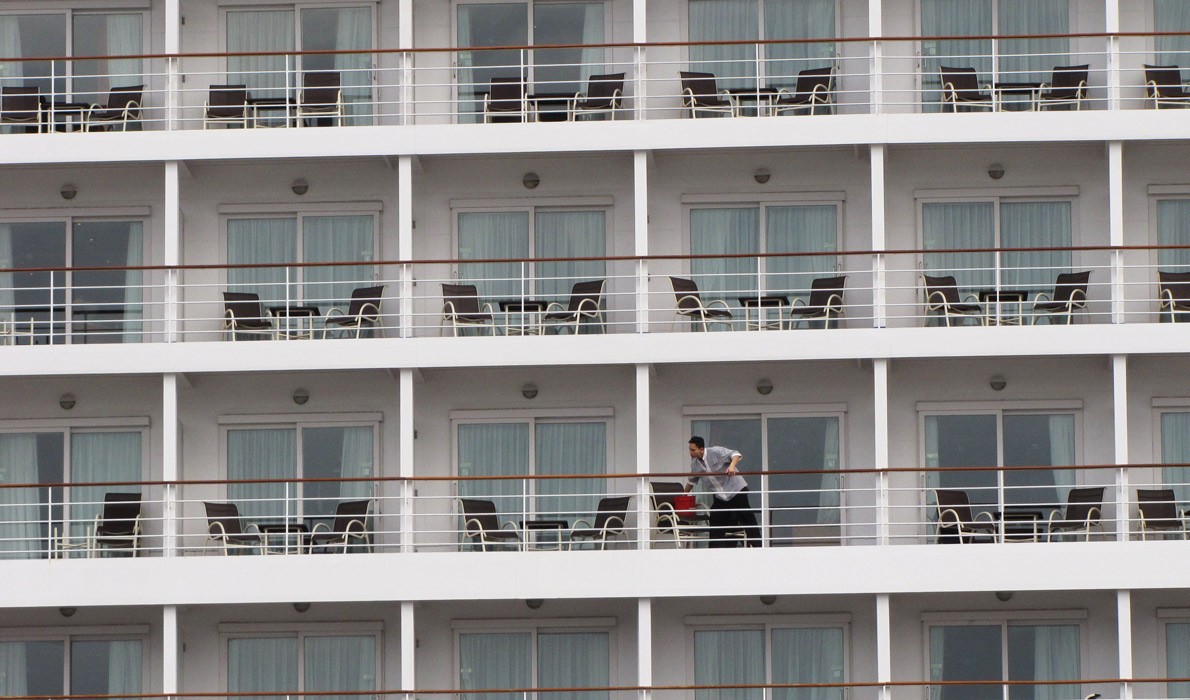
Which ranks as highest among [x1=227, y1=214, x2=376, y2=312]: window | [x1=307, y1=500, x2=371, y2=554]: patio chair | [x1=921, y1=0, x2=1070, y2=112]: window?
[x1=921, y1=0, x2=1070, y2=112]: window

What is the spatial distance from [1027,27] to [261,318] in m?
10.2

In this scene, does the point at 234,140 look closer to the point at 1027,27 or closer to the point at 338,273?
the point at 338,273

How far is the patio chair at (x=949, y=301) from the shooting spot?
977 inches

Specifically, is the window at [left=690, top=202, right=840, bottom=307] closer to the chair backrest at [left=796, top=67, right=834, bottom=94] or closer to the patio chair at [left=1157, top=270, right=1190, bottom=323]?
the chair backrest at [left=796, top=67, right=834, bottom=94]

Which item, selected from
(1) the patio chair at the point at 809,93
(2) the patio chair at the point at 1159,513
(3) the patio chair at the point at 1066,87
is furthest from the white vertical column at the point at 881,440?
(3) the patio chair at the point at 1066,87

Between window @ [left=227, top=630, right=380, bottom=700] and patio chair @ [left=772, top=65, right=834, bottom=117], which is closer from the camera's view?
window @ [left=227, top=630, right=380, bottom=700]

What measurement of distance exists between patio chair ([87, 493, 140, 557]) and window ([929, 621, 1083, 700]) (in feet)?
31.1

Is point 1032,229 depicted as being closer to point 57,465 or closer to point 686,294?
point 686,294

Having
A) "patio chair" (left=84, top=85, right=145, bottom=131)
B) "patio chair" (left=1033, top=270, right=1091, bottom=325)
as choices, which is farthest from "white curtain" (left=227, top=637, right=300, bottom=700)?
"patio chair" (left=1033, top=270, right=1091, bottom=325)

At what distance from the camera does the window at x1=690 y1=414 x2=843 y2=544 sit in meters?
25.2

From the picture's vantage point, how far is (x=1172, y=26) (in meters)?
26.4

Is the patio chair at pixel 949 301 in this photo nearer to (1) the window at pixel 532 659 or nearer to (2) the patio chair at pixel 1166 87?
(2) the patio chair at pixel 1166 87

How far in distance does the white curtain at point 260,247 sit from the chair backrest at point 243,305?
1.69 feet

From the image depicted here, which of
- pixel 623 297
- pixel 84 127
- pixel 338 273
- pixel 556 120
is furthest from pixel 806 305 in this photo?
pixel 84 127
